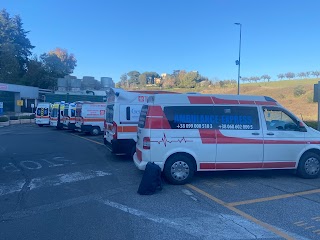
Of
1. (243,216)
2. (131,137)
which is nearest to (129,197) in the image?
(243,216)

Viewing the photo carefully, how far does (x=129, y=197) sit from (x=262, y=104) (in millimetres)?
4091

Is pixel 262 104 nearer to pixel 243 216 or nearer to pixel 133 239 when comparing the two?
pixel 243 216

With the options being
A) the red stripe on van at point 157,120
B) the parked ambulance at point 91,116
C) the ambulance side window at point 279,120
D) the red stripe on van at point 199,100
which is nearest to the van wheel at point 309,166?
the ambulance side window at point 279,120

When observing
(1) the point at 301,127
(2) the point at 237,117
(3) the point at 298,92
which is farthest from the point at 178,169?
(3) the point at 298,92

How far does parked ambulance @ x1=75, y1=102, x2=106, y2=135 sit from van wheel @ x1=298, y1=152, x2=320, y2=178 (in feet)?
47.5

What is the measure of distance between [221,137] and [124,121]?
177 inches

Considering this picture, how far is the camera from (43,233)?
4.58 metres

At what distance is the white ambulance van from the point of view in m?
7.48

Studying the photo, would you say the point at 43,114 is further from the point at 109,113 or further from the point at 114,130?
the point at 114,130

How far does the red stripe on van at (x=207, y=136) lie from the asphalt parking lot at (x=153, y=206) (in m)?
1.04

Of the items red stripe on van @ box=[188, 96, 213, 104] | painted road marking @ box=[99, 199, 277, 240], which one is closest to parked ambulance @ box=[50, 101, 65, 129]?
red stripe on van @ box=[188, 96, 213, 104]

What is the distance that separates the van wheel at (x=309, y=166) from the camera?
8.07 m

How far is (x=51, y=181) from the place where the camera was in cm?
785

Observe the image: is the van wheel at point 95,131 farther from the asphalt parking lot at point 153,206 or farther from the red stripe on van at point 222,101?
the red stripe on van at point 222,101
